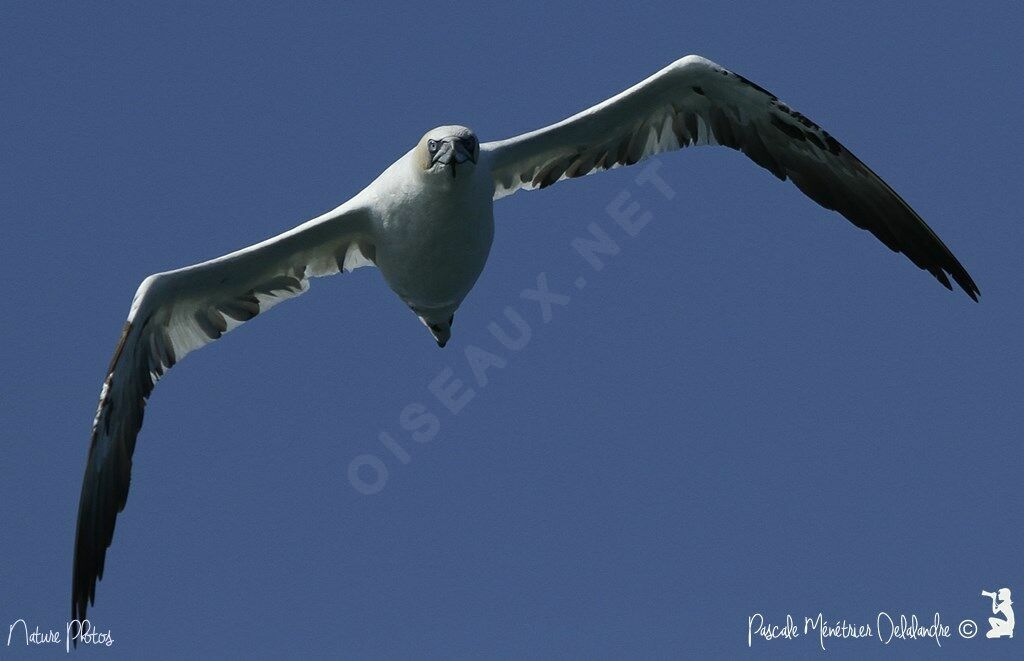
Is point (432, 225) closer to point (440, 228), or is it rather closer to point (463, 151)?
point (440, 228)

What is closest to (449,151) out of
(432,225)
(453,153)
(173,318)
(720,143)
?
(453,153)

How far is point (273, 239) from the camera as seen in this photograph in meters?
16.0

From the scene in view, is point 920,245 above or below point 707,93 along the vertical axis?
below

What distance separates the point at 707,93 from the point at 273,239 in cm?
464

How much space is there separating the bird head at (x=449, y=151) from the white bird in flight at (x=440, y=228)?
4cm

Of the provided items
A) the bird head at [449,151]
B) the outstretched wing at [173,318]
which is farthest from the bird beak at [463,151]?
the outstretched wing at [173,318]

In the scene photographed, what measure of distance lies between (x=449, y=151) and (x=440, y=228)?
0.83 metres

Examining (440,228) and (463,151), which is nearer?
(463,151)

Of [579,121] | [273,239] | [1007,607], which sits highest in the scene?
[579,121]

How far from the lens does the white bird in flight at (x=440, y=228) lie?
617 inches

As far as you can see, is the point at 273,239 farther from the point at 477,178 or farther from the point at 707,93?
the point at 707,93

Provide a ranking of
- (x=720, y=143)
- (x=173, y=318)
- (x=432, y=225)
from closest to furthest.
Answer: (x=432, y=225), (x=173, y=318), (x=720, y=143)

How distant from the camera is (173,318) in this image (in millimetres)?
16469

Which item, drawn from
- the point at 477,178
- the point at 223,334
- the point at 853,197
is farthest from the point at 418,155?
the point at 853,197
